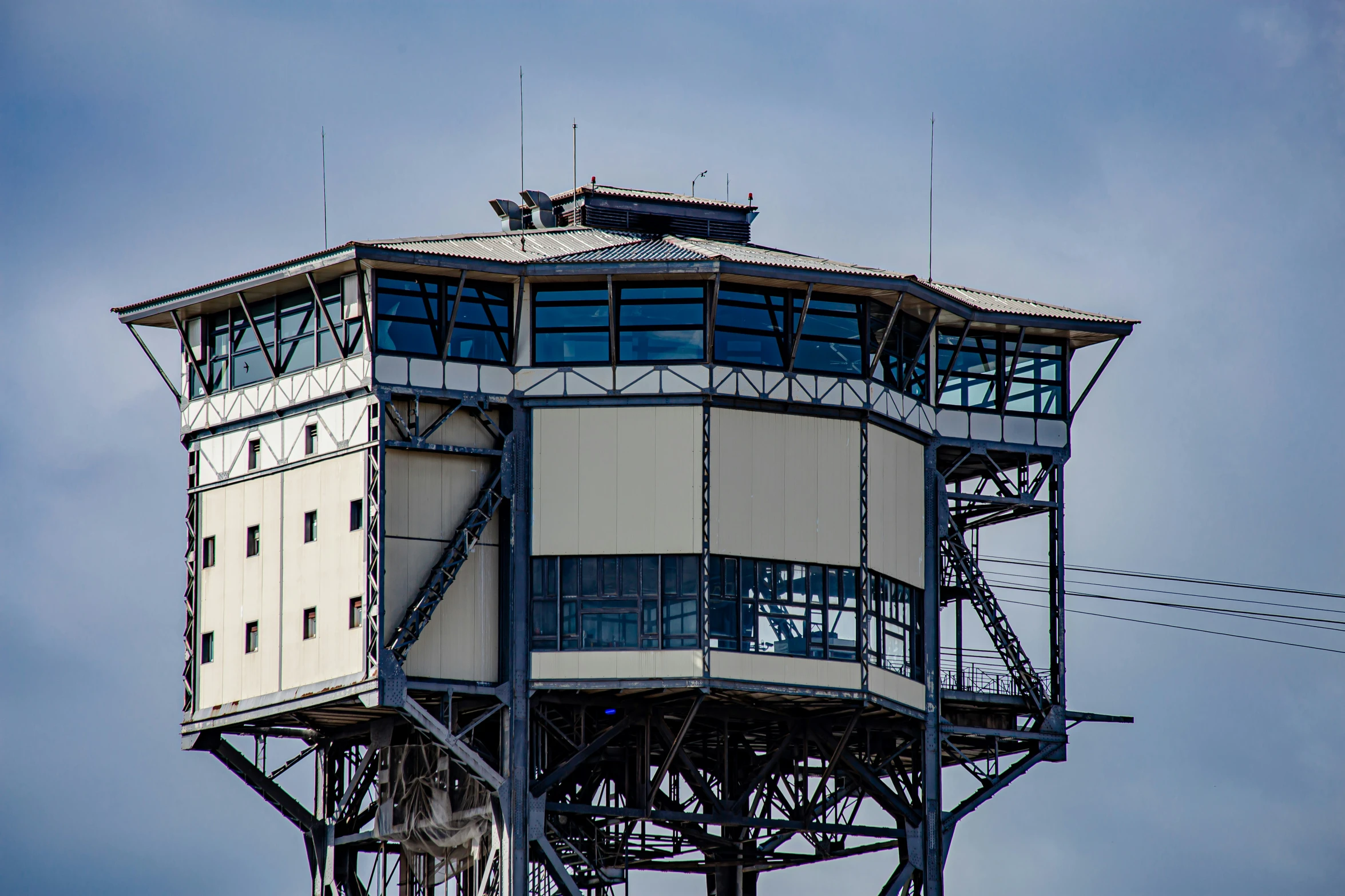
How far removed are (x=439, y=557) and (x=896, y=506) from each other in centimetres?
1261

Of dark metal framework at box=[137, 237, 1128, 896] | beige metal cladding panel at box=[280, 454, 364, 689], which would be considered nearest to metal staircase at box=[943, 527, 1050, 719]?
dark metal framework at box=[137, 237, 1128, 896]

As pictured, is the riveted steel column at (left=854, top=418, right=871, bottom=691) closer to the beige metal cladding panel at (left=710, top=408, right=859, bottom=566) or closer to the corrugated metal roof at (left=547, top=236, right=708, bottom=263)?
the beige metal cladding panel at (left=710, top=408, right=859, bottom=566)

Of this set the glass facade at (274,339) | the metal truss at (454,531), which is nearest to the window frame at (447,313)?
the glass facade at (274,339)

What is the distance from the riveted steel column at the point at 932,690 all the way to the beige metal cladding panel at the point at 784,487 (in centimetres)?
381

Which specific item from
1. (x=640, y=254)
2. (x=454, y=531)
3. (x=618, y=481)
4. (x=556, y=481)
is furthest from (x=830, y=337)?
(x=454, y=531)

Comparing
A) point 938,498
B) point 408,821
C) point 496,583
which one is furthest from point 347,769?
point 938,498

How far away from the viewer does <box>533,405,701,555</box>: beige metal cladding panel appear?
282 feet

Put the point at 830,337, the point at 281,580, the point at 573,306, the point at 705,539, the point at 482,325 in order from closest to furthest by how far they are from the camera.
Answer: the point at 705,539 < the point at 482,325 < the point at 573,306 < the point at 281,580 < the point at 830,337

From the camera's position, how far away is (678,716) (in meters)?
89.2

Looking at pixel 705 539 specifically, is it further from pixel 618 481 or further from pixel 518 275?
pixel 518 275

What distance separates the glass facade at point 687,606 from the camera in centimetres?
8556

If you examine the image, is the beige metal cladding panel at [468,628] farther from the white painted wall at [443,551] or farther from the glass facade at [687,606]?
the glass facade at [687,606]

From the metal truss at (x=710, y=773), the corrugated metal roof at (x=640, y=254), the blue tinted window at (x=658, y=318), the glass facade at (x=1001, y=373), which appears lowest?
the metal truss at (x=710, y=773)

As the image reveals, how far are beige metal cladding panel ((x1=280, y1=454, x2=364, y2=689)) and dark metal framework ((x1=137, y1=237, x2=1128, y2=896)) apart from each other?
0.70 metres
